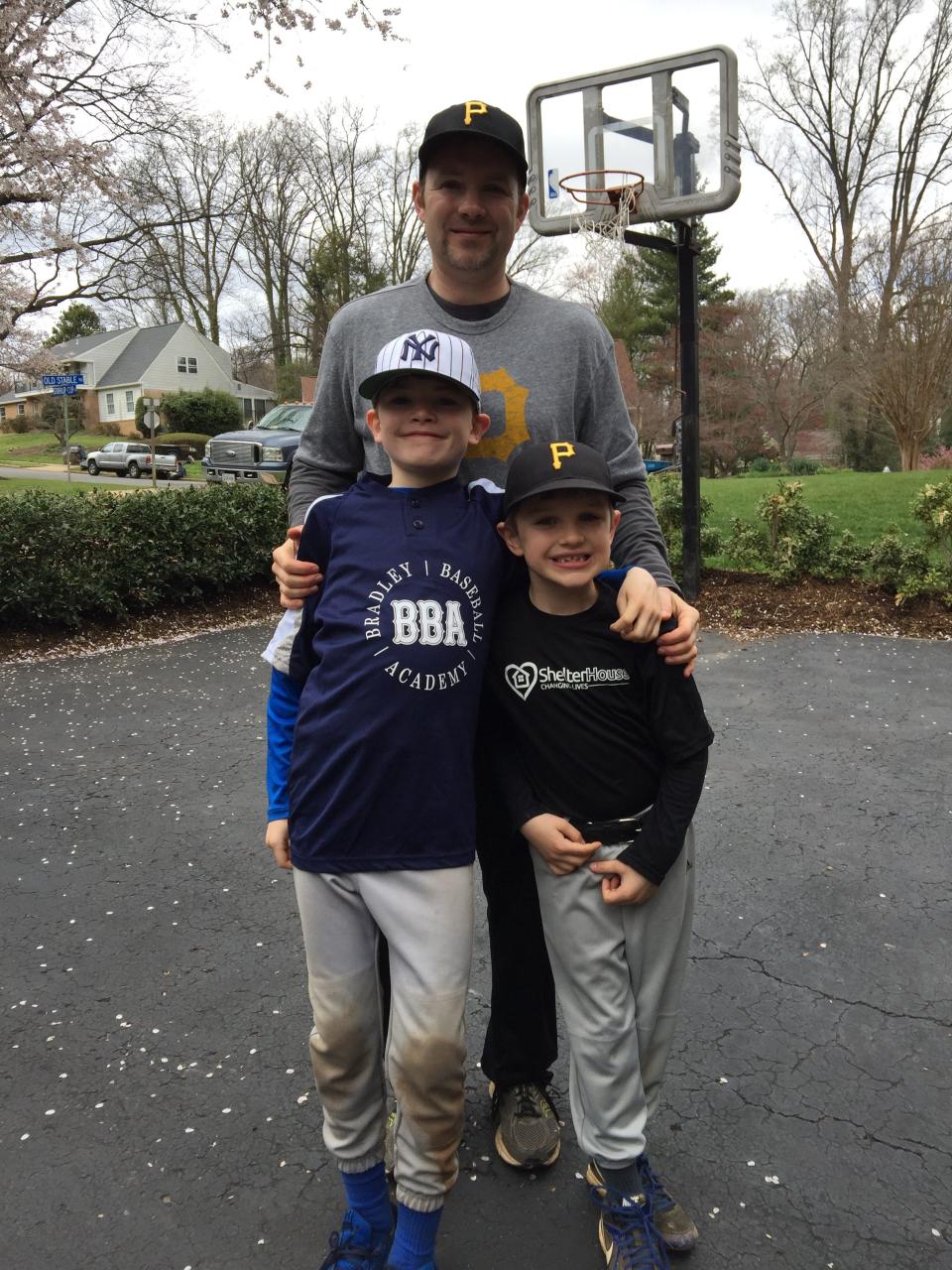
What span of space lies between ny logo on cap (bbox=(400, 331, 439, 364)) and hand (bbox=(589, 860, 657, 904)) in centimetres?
104

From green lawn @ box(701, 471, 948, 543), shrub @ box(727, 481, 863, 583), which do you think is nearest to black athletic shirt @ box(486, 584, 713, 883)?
shrub @ box(727, 481, 863, 583)

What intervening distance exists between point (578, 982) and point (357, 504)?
1072mm

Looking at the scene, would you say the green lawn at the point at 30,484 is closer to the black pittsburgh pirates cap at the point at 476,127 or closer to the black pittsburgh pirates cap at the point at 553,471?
the black pittsburgh pirates cap at the point at 476,127

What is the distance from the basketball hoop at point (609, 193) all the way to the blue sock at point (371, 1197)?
8.85 meters

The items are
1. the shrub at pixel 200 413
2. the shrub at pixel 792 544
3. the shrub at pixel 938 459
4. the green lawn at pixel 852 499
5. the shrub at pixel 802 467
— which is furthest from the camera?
the shrub at pixel 200 413

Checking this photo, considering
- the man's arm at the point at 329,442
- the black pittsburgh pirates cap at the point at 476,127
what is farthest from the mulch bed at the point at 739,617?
the black pittsburgh pirates cap at the point at 476,127

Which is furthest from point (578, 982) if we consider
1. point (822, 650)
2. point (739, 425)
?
point (739, 425)

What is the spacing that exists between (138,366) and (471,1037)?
55505mm

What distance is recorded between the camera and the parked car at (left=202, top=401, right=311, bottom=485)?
19.8 metres

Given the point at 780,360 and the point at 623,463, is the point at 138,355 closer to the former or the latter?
the point at 780,360

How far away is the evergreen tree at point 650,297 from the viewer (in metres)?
38.3

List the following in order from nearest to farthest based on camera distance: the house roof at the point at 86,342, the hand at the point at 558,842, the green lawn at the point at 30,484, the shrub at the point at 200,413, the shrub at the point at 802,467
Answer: the hand at the point at 558,842, the green lawn at the point at 30,484, the shrub at the point at 802,467, the shrub at the point at 200,413, the house roof at the point at 86,342

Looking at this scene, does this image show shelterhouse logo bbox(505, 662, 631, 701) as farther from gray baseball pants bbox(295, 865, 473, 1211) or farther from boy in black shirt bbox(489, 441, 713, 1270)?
gray baseball pants bbox(295, 865, 473, 1211)

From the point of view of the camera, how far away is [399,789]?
1.80 meters
